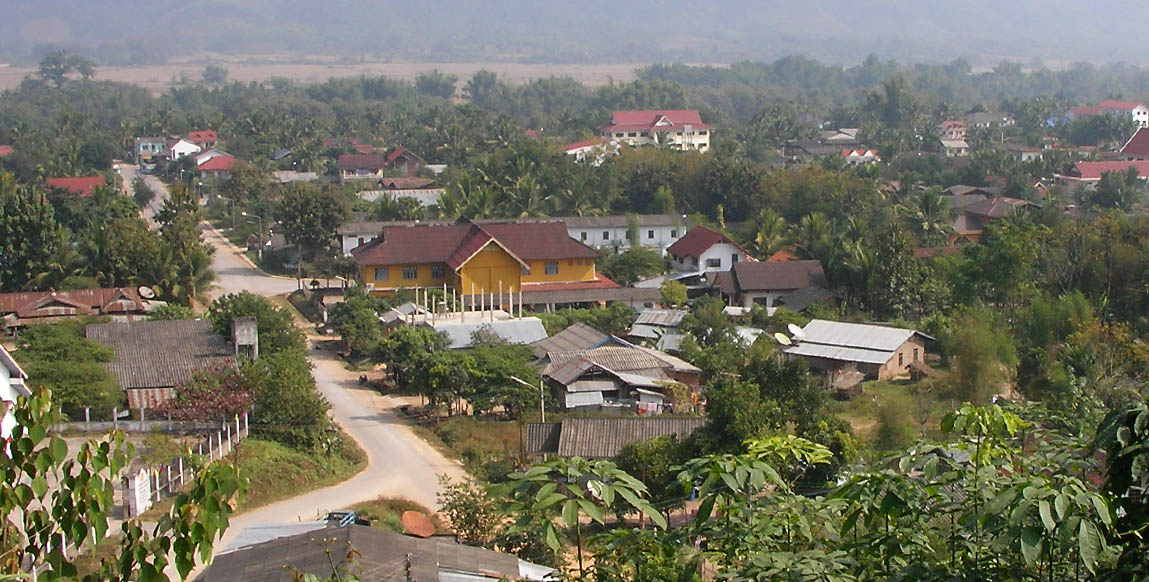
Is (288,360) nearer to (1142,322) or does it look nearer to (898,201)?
(1142,322)

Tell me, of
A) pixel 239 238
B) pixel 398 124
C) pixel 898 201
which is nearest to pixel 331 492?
pixel 239 238

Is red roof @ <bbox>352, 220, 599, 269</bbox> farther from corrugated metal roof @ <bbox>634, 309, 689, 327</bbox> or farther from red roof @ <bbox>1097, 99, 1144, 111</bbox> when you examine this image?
red roof @ <bbox>1097, 99, 1144, 111</bbox>

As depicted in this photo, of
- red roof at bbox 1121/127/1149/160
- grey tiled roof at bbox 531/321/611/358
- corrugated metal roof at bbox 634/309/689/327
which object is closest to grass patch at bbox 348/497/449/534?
grey tiled roof at bbox 531/321/611/358

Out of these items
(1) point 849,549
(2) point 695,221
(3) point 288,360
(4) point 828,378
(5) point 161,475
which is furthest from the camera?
(2) point 695,221

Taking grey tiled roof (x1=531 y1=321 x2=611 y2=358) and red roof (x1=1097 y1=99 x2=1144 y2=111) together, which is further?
red roof (x1=1097 y1=99 x2=1144 y2=111)

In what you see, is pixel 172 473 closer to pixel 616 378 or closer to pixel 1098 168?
pixel 616 378

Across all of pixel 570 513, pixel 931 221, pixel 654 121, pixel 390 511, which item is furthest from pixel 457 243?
pixel 654 121

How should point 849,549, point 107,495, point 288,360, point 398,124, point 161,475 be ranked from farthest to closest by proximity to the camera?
point 398,124 → point 288,360 → point 161,475 → point 849,549 → point 107,495
